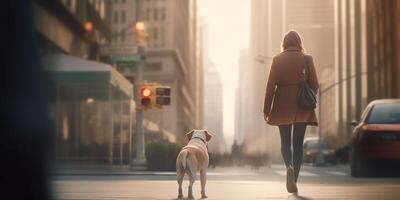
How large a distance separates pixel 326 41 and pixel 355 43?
59902 millimetres

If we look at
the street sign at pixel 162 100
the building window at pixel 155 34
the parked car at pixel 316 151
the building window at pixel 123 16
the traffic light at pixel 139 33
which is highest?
the building window at pixel 123 16

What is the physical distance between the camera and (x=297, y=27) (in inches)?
5969

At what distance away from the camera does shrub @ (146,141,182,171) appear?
2117 centimetres

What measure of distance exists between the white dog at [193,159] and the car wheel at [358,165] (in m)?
6.54

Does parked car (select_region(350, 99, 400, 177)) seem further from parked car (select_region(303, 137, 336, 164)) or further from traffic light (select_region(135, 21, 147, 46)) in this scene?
parked car (select_region(303, 137, 336, 164))

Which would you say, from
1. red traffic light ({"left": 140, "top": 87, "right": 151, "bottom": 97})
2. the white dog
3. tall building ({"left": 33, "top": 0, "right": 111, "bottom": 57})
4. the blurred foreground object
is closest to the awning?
red traffic light ({"left": 140, "top": 87, "right": 151, "bottom": 97})

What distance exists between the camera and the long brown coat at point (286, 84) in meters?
8.71

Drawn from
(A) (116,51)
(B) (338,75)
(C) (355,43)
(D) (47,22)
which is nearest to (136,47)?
(A) (116,51)

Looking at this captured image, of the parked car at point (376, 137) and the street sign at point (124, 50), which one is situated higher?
the street sign at point (124, 50)

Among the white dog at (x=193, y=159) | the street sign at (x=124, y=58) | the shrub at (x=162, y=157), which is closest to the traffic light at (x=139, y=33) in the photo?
the street sign at (x=124, y=58)

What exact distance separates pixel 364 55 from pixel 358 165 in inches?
2495

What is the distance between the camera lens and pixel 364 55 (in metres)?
76.5

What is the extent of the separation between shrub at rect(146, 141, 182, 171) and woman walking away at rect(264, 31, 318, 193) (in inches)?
486

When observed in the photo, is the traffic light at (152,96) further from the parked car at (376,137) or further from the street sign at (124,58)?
the parked car at (376,137)
